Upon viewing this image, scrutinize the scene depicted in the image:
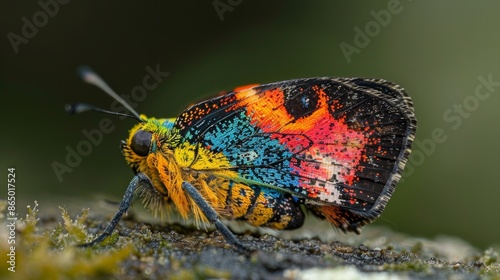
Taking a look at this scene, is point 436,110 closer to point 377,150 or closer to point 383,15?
point 383,15

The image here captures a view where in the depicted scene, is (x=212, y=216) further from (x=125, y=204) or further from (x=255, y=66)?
(x=255, y=66)

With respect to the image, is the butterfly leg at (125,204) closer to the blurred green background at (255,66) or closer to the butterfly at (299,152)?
the butterfly at (299,152)

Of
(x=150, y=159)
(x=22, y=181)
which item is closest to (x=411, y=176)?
(x=150, y=159)

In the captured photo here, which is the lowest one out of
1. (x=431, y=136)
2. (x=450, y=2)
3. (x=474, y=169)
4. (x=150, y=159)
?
(x=474, y=169)

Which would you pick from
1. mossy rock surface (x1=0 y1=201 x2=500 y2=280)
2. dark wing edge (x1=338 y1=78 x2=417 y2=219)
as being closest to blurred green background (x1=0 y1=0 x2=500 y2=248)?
dark wing edge (x1=338 y1=78 x2=417 y2=219)

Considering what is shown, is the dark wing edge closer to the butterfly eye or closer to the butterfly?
the butterfly

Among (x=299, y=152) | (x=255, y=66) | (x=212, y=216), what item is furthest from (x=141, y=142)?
(x=255, y=66)

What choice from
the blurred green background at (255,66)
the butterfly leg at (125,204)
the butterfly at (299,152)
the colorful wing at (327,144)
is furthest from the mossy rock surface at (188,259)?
the blurred green background at (255,66)
